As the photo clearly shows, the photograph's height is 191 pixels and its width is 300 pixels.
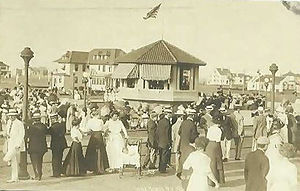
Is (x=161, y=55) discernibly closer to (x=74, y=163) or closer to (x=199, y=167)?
(x=199, y=167)

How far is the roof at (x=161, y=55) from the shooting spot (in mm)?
3539

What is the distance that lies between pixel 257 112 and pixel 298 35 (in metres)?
0.47

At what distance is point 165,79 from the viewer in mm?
3541

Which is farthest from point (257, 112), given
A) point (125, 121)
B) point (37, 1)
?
point (37, 1)

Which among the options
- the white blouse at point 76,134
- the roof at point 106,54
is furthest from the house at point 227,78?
the white blouse at point 76,134

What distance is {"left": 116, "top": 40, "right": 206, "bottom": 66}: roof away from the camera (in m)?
3.54

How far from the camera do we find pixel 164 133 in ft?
11.7

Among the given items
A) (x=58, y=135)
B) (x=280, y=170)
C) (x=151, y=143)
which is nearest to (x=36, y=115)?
(x=58, y=135)

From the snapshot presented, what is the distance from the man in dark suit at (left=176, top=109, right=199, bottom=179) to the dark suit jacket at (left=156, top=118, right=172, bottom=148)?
0.06 m

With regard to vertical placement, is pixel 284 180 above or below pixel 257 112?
below

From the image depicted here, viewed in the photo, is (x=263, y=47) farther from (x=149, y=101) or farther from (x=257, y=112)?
(x=149, y=101)

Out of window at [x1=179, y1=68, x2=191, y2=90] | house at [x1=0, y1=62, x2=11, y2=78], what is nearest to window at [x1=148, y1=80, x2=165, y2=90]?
window at [x1=179, y1=68, x2=191, y2=90]

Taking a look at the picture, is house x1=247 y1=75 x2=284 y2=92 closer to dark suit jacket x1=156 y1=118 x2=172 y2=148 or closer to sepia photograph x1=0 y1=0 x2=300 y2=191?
sepia photograph x1=0 y1=0 x2=300 y2=191

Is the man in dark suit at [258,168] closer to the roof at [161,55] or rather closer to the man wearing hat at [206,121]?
the man wearing hat at [206,121]
